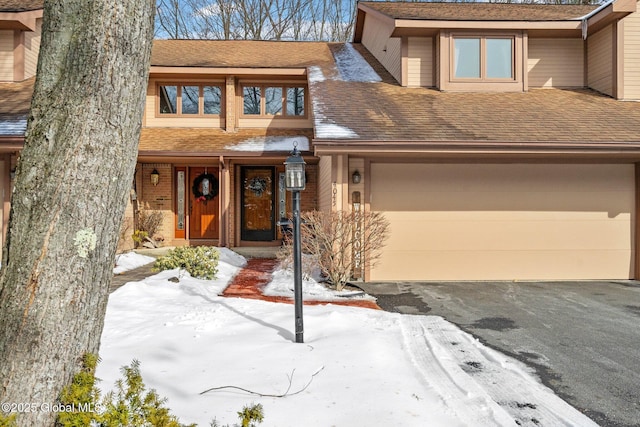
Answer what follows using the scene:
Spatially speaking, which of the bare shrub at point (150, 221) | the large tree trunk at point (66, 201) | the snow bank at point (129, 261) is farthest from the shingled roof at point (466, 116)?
the bare shrub at point (150, 221)

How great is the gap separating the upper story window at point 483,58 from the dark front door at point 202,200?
6.86 meters

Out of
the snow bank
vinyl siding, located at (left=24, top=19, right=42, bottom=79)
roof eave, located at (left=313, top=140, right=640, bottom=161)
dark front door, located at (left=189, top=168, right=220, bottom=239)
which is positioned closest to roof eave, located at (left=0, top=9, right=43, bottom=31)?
vinyl siding, located at (left=24, top=19, right=42, bottom=79)

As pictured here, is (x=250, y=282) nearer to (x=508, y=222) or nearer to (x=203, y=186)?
(x=508, y=222)

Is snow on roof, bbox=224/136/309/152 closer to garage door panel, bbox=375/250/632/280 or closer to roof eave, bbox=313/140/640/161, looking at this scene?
roof eave, bbox=313/140/640/161

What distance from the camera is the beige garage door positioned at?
298 inches

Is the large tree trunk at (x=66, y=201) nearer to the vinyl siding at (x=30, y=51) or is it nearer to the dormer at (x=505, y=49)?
the dormer at (x=505, y=49)

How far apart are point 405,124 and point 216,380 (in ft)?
19.3

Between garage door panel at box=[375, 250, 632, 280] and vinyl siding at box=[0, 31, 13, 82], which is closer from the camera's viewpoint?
garage door panel at box=[375, 250, 632, 280]

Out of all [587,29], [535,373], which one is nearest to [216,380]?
[535,373]

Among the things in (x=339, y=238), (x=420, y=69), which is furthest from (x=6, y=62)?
(x=420, y=69)

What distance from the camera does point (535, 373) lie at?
10.9 feet

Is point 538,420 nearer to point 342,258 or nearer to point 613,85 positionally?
point 342,258

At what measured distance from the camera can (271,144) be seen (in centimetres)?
1038

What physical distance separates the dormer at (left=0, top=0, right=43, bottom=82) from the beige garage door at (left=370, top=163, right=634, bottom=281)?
917 cm
